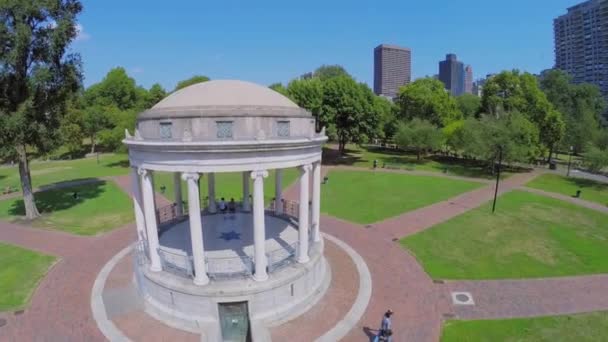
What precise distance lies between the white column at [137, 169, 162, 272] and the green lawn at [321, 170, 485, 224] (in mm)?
17020

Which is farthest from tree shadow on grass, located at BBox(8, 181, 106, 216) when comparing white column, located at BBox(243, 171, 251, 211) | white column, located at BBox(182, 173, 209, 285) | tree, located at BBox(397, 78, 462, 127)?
tree, located at BBox(397, 78, 462, 127)

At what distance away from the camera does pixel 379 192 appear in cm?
3744

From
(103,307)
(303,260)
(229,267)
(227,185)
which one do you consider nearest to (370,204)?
(303,260)

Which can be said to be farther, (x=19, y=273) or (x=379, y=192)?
(x=379, y=192)

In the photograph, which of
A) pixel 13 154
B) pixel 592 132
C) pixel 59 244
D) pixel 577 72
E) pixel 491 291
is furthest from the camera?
pixel 577 72

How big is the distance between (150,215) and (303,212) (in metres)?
7.20

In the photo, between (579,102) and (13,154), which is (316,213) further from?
(579,102)

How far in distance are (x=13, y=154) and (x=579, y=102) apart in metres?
101

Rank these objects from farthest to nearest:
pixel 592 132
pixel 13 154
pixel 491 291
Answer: pixel 592 132 < pixel 13 154 < pixel 491 291

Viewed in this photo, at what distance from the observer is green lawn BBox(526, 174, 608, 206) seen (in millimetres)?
35862

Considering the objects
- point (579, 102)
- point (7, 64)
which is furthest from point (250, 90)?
point (579, 102)

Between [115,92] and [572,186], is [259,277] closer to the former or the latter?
[572,186]

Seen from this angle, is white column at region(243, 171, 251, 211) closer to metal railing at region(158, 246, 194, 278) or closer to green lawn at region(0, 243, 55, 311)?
metal railing at region(158, 246, 194, 278)

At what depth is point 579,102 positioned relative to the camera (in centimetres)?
7381
